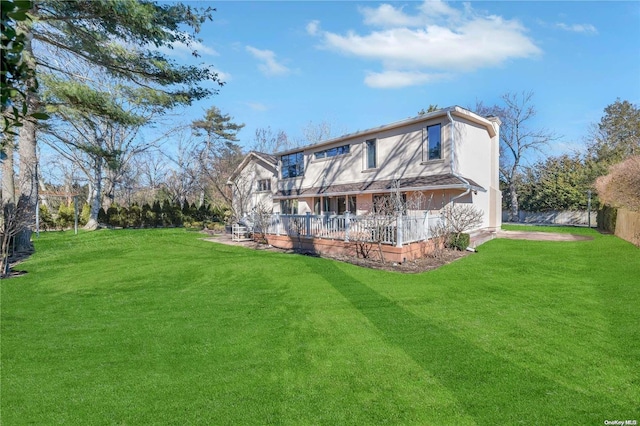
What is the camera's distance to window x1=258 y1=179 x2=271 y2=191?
26197mm

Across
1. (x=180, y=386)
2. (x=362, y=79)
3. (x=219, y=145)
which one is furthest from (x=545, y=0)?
(x=219, y=145)

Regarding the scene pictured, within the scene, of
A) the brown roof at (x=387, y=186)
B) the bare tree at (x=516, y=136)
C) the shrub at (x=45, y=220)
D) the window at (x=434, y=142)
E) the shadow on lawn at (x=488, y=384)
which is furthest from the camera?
the bare tree at (x=516, y=136)

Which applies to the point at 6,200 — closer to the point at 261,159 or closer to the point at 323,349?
the point at 323,349

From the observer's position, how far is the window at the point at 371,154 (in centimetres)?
1783

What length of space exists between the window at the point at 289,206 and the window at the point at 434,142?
1021cm

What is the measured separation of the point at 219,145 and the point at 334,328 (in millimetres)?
35811

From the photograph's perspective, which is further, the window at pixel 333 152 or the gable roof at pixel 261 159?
the gable roof at pixel 261 159

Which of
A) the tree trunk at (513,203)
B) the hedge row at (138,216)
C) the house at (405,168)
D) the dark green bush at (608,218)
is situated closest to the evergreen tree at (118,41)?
the house at (405,168)

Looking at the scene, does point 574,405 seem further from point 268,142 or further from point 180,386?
point 268,142

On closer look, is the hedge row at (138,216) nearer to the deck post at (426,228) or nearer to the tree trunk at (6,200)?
the tree trunk at (6,200)

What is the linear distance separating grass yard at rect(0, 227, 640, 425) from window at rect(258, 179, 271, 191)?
17905mm

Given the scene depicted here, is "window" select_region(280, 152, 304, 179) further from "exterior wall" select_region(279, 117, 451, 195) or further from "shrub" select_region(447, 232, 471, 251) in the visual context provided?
"shrub" select_region(447, 232, 471, 251)

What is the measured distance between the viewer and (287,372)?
3.81 m

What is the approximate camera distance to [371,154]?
18.0 metres
